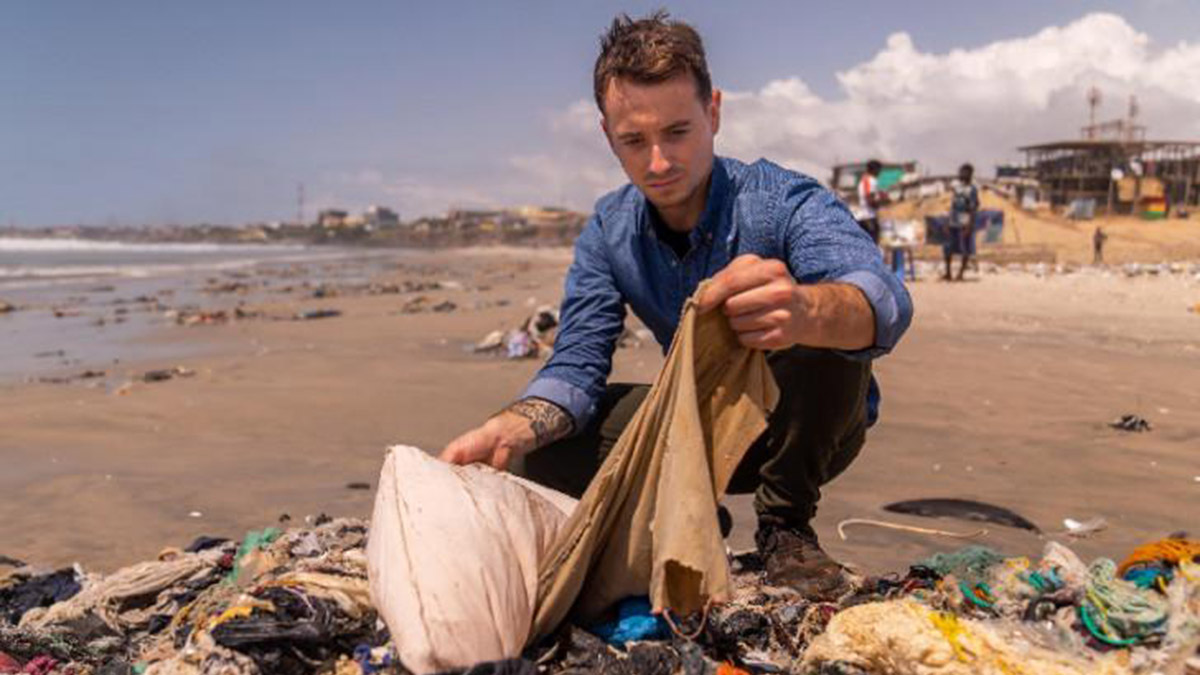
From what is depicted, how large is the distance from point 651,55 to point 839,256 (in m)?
0.76

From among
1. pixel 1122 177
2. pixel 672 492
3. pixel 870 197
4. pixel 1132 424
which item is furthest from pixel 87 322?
pixel 1122 177

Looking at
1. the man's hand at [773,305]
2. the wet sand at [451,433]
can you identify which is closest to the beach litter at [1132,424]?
the wet sand at [451,433]

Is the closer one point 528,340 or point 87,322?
point 528,340

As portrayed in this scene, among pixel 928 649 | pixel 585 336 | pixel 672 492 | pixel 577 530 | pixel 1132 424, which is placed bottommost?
pixel 1132 424

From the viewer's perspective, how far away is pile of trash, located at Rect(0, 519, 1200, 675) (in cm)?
196

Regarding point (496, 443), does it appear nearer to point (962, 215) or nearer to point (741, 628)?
point (741, 628)

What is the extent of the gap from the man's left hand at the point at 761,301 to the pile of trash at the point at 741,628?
677mm

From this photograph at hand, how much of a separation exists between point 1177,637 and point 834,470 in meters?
1.18

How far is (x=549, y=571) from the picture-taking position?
2.10m

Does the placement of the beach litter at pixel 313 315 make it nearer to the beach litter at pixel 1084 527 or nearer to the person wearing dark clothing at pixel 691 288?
the person wearing dark clothing at pixel 691 288

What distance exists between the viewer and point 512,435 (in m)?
2.54

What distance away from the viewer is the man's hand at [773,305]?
1.92 m

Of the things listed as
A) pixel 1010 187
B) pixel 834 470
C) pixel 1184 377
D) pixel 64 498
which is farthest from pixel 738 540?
pixel 1010 187

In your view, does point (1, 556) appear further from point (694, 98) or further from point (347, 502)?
point (694, 98)
